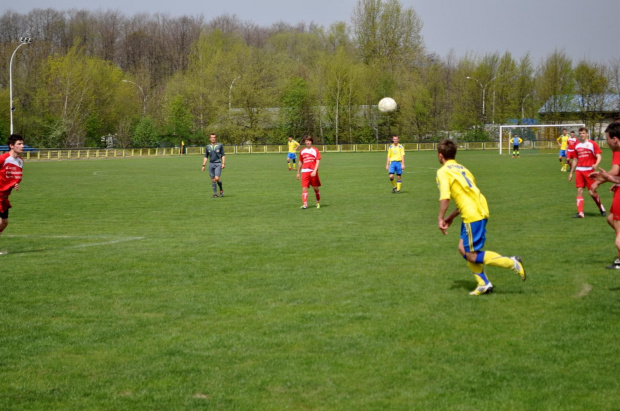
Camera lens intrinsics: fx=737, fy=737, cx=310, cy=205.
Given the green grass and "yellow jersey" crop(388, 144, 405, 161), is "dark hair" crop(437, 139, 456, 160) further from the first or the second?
"yellow jersey" crop(388, 144, 405, 161)

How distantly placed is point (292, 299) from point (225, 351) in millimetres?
2076

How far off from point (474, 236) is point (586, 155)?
9263 millimetres

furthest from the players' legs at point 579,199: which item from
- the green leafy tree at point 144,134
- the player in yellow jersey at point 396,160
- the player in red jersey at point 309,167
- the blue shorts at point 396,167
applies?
the green leafy tree at point 144,134

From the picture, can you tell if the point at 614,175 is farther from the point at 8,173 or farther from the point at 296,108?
the point at 296,108

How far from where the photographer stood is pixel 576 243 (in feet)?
40.4

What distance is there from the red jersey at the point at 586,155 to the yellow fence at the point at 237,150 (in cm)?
5359

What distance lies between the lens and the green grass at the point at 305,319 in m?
5.28

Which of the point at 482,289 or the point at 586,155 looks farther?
the point at 586,155

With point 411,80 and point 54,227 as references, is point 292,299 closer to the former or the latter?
point 54,227

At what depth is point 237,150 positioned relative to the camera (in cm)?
8275

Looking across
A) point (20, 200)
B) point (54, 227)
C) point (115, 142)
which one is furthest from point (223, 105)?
point (54, 227)

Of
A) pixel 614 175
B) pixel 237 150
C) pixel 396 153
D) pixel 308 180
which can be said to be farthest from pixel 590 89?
pixel 614 175

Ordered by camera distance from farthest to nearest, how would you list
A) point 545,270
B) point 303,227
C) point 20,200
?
point 20,200 < point 303,227 < point 545,270

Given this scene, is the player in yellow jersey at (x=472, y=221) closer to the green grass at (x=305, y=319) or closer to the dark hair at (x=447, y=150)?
the dark hair at (x=447, y=150)
